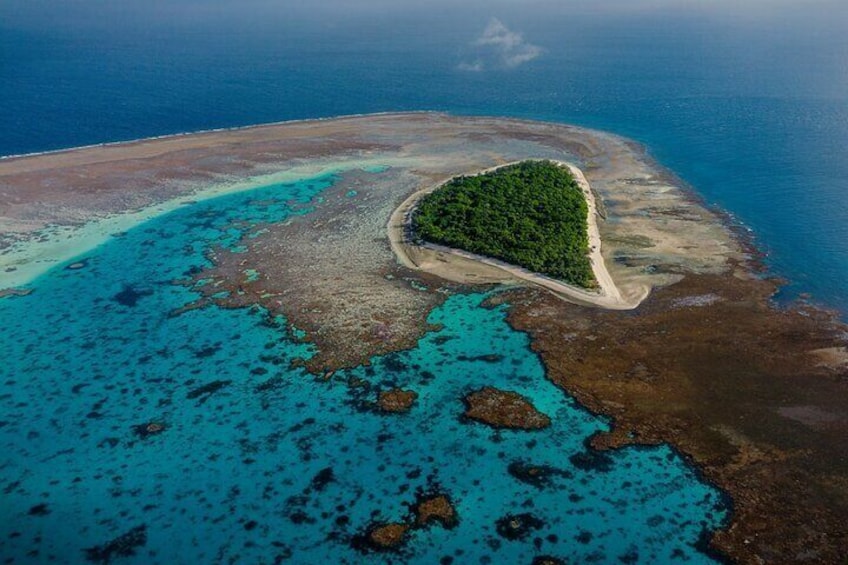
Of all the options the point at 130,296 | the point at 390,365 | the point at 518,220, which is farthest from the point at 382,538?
the point at 518,220

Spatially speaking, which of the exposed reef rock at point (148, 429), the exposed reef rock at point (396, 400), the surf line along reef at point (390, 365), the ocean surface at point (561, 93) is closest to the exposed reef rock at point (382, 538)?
the surf line along reef at point (390, 365)

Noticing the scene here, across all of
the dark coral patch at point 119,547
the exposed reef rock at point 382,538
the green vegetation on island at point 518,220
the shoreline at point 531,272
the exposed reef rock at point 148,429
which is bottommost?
the dark coral patch at point 119,547

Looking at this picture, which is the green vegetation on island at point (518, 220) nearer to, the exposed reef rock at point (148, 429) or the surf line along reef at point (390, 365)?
the surf line along reef at point (390, 365)

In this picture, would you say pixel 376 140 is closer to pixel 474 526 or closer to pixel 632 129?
pixel 632 129

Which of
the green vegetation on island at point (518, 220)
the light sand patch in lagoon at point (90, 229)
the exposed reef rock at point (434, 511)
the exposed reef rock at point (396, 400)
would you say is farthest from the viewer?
the light sand patch in lagoon at point (90, 229)

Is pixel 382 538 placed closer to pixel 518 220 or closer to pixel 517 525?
pixel 517 525

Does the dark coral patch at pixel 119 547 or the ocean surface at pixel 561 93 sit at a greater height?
the ocean surface at pixel 561 93

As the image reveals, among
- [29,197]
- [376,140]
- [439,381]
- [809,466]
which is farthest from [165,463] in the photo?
[376,140]
